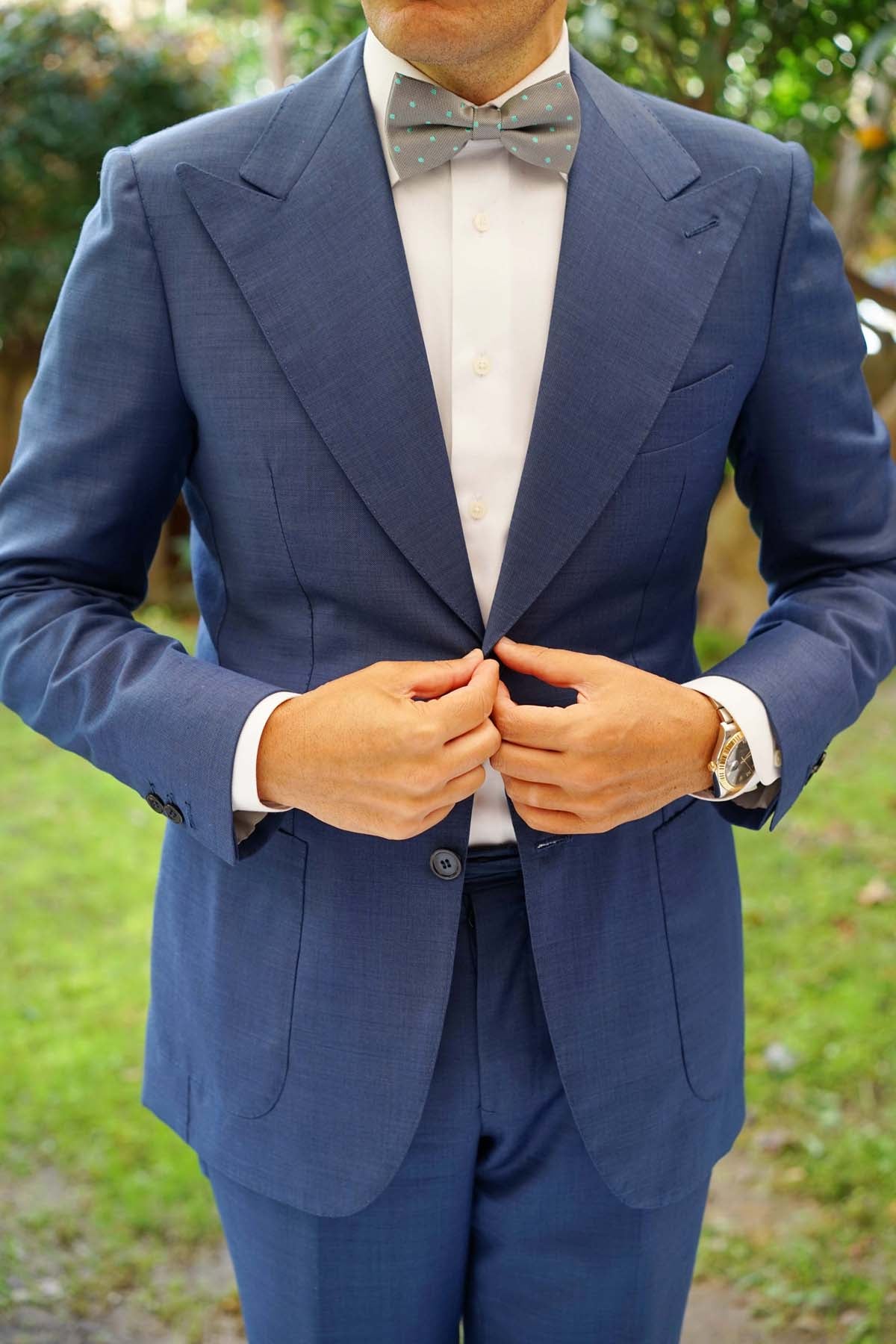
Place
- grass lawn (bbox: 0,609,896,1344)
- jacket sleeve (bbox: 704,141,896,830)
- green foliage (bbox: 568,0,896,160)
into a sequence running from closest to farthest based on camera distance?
jacket sleeve (bbox: 704,141,896,830) < green foliage (bbox: 568,0,896,160) < grass lawn (bbox: 0,609,896,1344)

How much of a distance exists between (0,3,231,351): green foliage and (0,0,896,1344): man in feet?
16.9

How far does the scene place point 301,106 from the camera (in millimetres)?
1344

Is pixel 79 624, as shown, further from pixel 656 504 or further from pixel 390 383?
pixel 656 504

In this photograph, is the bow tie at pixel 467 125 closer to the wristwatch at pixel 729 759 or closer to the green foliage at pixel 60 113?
the wristwatch at pixel 729 759

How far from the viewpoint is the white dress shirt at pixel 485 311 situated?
1291 millimetres

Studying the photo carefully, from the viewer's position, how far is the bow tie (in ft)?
4.17

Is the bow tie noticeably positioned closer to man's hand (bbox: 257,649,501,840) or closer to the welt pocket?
the welt pocket

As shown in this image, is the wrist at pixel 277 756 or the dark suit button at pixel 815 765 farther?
the dark suit button at pixel 815 765

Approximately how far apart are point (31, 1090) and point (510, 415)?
2738 millimetres

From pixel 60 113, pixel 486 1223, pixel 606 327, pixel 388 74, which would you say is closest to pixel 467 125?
pixel 388 74

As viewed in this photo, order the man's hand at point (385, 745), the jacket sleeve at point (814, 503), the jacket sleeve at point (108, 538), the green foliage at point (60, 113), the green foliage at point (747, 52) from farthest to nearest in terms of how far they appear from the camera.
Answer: the green foliage at point (60, 113) < the green foliage at point (747, 52) < the jacket sleeve at point (814, 503) < the jacket sleeve at point (108, 538) < the man's hand at point (385, 745)

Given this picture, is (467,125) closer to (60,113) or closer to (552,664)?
(552,664)

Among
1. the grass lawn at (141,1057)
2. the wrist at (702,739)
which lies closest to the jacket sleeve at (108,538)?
the wrist at (702,739)

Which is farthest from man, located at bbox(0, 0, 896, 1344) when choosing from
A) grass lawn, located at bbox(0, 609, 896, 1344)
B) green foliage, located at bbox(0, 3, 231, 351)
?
green foliage, located at bbox(0, 3, 231, 351)
